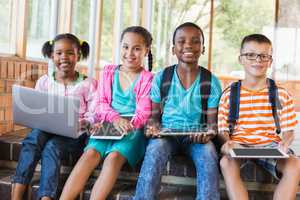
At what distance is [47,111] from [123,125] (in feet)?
1.20

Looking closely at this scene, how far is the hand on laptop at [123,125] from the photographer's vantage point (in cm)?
184

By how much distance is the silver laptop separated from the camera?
1.72 metres

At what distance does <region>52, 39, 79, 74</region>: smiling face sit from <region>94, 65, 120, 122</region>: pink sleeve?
19 cm

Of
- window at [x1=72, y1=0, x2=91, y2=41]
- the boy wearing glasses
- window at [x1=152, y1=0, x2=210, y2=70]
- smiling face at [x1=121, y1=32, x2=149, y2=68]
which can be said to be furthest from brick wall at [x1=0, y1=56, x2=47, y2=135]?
window at [x1=152, y1=0, x2=210, y2=70]

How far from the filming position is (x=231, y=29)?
516 cm

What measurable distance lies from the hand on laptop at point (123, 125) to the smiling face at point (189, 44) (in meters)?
0.43

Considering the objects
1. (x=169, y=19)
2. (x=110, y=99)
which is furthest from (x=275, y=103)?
(x=169, y=19)

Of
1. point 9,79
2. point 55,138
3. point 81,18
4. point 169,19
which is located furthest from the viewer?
point 169,19

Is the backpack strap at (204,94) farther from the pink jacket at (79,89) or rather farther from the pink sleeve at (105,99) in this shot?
the pink jacket at (79,89)

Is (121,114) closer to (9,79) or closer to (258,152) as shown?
(258,152)

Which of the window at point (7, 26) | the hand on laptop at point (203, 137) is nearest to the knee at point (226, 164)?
the hand on laptop at point (203, 137)

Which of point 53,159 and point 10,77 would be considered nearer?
point 53,159

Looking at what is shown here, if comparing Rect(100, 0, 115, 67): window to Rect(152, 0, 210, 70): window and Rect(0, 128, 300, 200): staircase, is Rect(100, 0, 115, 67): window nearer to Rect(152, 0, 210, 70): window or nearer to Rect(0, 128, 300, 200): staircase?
Rect(152, 0, 210, 70): window

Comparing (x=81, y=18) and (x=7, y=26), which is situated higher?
Answer: (x=81, y=18)
